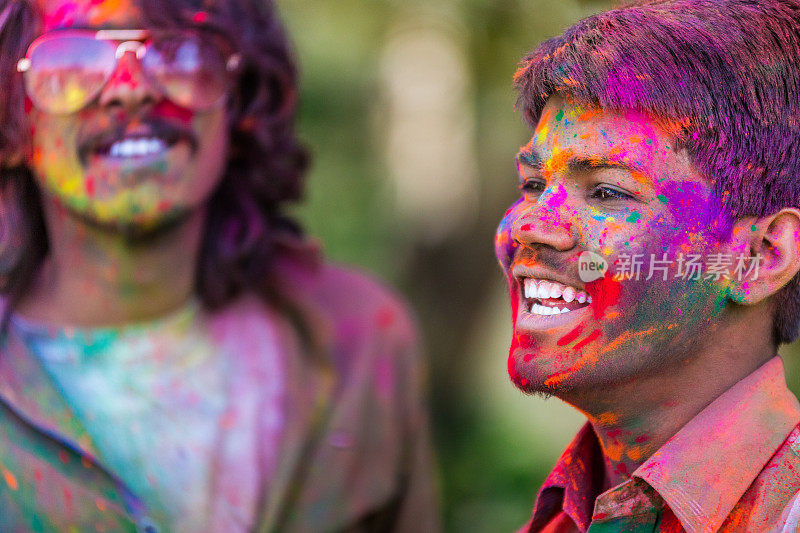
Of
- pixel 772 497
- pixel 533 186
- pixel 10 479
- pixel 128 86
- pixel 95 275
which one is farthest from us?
pixel 95 275

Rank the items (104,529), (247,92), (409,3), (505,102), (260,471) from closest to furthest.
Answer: (104,529), (260,471), (247,92), (505,102), (409,3)

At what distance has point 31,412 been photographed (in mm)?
2875

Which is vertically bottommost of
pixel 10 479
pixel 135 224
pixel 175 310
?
pixel 10 479

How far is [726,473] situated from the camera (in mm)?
1607

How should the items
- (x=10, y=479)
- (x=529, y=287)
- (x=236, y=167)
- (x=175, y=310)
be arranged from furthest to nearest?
1. (x=236, y=167)
2. (x=175, y=310)
3. (x=10, y=479)
4. (x=529, y=287)

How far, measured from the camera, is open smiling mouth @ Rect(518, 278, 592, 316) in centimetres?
173

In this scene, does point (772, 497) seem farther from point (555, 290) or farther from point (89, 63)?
point (89, 63)

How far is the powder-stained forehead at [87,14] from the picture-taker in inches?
116

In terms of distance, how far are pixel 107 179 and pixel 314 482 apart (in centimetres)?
123

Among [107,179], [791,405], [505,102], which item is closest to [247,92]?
[107,179]

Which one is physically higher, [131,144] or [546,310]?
[131,144]

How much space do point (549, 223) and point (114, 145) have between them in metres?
1.76

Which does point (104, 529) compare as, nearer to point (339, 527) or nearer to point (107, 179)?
point (339, 527)

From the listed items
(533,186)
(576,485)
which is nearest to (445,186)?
(533,186)
